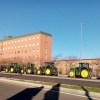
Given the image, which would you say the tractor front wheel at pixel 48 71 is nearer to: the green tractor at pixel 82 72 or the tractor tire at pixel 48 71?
the tractor tire at pixel 48 71

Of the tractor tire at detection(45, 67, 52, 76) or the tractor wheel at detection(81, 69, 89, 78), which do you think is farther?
the tractor tire at detection(45, 67, 52, 76)

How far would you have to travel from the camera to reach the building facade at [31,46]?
7769cm

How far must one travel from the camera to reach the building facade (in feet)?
255

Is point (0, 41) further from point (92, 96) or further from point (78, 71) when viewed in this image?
point (92, 96)

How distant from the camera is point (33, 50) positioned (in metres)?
80.2

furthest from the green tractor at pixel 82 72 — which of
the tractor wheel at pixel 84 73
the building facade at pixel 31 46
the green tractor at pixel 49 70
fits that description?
the building facade at pixel 31 46

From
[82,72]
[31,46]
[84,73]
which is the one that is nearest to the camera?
[84,73]

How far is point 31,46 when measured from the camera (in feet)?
266

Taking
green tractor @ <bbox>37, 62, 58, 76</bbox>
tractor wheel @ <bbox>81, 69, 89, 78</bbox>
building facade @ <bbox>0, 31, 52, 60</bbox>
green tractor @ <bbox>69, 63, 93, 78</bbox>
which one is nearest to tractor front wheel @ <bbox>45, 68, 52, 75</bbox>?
green tractor @ <bbox>37, 62, 58, 76</bbox>

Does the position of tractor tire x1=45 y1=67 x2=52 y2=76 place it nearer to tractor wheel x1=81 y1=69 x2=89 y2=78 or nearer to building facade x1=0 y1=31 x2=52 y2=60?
tractor wheel x1=81 y1=69 x2=89 y2=78

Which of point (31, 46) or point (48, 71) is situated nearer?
point (48, 71)

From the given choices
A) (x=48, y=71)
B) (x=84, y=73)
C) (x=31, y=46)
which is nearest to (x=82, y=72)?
(x=84, y=73)

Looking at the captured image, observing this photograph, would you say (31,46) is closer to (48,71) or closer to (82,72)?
(48,71)

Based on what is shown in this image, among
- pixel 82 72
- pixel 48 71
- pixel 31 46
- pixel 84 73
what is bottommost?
pixel 48 71
